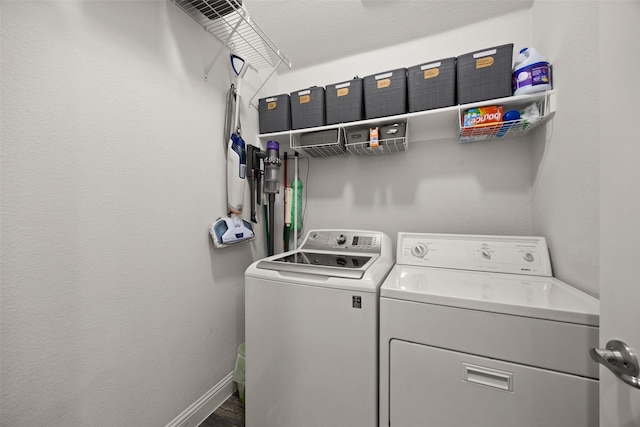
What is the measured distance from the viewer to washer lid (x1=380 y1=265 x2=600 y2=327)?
0.75 meters

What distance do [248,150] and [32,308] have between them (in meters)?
1.28

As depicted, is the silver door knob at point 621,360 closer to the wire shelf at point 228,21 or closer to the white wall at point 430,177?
the white wall at point 430,177

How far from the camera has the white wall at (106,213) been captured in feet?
2.41

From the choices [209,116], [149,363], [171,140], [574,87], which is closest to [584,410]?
[574,87]

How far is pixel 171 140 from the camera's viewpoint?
46.9 inches

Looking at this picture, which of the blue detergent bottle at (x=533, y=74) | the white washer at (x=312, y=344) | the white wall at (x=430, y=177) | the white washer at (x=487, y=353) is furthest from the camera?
the white wall at (x=430, y=177)

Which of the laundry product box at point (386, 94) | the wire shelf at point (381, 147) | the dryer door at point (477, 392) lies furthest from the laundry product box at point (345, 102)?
the dryer door at point (477, 392)

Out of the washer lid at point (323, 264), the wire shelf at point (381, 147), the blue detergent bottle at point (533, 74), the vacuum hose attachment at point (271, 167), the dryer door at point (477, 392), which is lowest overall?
the dryer door at point (477, 392)

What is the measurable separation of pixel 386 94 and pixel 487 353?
55.7 inches

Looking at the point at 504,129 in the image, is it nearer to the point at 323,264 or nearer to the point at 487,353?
the point at 487,353

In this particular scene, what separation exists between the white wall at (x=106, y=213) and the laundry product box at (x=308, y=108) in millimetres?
563

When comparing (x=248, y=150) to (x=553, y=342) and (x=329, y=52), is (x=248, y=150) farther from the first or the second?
(x=553, y=342)

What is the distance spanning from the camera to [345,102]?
4.99 feet

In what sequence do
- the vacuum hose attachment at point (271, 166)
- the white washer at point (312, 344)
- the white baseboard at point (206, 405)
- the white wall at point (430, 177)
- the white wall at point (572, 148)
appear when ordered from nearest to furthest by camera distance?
the white wall at point (572, 148)
the white washer at point (312, 344)
the white baseboard at point (206, 405)
the white wall at point (430, 177)
the vacuum hose attachment at point (271, 166)
